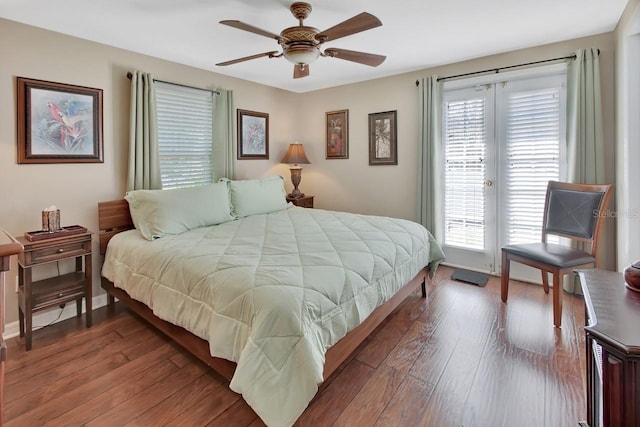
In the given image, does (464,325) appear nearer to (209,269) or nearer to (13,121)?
(209,269)

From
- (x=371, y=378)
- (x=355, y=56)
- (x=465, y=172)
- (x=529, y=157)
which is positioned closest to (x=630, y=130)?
(x=529, y=157)

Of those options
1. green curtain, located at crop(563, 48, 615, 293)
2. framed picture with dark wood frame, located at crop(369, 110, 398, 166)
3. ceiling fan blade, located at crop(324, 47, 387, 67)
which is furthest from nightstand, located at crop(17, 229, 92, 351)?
green curtain, located at crop(563, 48, 615, 293)

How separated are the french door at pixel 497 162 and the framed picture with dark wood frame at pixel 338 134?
136 centimetres

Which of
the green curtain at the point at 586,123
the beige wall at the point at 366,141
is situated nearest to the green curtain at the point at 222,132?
the beige wall at the point at 366,141

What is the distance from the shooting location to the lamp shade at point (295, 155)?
4641 millimetres

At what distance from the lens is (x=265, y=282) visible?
161 centimetres

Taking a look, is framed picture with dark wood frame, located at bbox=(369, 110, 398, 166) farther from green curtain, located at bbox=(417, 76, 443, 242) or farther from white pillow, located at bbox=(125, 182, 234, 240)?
white pillow, located at bbox=(125, 182, 234, 240)

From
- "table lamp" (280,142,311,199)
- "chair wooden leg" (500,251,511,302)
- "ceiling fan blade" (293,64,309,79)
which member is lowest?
"chair wooden leg" (500,251,511,302)

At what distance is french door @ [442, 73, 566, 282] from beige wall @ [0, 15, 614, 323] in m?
0.33

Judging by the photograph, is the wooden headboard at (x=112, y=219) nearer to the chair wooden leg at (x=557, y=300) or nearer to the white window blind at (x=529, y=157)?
the chair wooden leg at (x=557, y=300)

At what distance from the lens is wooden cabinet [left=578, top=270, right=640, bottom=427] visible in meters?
0.85

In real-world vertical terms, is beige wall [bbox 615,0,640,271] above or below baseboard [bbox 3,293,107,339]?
above

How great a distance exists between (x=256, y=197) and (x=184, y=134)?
3.52 feet

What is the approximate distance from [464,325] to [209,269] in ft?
6.57
